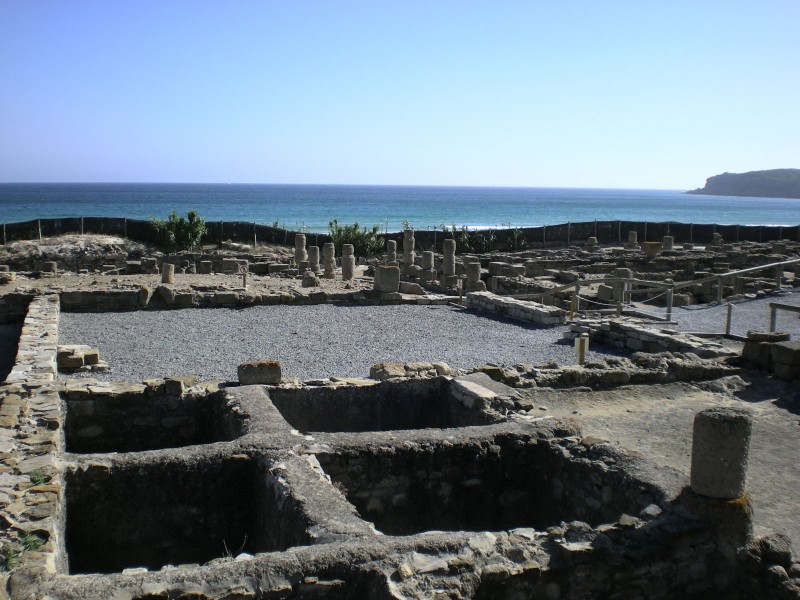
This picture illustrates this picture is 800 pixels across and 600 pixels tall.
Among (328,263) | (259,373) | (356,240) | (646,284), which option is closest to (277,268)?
(328,263)

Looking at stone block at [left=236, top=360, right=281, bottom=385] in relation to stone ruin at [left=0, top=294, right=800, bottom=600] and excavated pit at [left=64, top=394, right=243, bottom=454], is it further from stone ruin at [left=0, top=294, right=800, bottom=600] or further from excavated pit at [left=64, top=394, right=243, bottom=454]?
excavated pit at [left=64, top=394, right=243, bottom=454]

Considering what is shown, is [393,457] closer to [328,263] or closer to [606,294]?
[606,294]

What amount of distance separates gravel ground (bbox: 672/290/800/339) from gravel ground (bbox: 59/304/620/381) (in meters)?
3.21

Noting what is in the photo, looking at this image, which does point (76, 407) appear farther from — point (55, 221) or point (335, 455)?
point (55, 221)

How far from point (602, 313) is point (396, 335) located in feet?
22.2

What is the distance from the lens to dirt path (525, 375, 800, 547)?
7070 millimetres

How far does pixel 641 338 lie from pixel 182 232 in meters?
27.6

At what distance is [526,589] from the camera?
516 centimetres

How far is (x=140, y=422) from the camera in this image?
30.3 ft

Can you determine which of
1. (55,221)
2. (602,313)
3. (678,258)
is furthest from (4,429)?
(55,221)

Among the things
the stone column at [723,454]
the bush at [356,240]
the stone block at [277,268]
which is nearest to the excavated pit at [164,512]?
the stone column at [723,454]

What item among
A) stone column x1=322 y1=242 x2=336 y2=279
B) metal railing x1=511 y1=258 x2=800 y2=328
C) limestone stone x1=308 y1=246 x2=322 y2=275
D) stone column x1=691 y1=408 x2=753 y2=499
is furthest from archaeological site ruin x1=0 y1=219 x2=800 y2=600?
limestone stone x1=308 y1=246 x2=322 y2=275

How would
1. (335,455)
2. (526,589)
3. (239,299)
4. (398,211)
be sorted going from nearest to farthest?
(526,589), (335,455), (239,299), (398,211)

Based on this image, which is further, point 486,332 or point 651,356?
point 486,332
